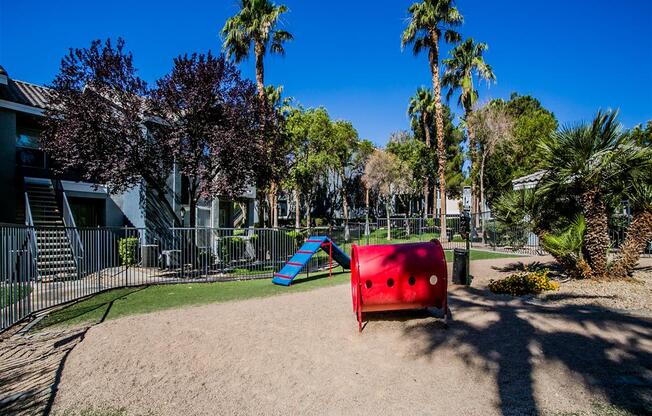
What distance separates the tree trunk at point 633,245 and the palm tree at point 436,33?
12.6 meters

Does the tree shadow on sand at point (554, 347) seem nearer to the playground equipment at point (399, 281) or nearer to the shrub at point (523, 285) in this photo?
the playground equipment at point (399, 281)

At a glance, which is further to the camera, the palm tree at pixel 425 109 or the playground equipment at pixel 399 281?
the palm tree at pixel 425 109

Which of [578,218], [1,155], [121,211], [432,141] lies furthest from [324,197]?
[578,218]

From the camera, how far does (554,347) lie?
17.2 ft

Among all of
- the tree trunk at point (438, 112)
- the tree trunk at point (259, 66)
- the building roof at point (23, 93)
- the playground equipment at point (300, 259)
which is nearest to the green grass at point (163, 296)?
the playground equipment at point (300, 259)

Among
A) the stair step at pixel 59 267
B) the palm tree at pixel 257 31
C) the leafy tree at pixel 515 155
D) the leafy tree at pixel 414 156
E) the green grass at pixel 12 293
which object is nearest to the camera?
the green grass at pixel 12 293

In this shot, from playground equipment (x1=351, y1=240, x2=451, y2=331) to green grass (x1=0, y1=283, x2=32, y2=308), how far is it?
6152 millimetres

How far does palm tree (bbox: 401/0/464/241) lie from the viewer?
22625 mm

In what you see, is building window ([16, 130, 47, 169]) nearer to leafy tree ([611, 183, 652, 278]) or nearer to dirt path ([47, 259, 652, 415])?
dirt path ([47, 259, 652, 415])

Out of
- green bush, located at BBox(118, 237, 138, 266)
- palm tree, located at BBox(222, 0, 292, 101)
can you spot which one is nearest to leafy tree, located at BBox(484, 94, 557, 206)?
palm tree, located at BBox(222, 0, 292, 101)

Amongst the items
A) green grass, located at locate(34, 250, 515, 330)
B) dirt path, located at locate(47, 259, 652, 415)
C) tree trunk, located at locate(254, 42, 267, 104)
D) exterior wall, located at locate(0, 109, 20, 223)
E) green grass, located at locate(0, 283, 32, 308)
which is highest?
tree trunk, located at locate(254, 42, 267, 104)

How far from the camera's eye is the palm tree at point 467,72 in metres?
26.6

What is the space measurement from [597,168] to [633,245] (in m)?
2.12

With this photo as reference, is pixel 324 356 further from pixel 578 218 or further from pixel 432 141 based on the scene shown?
pixel 432 141
